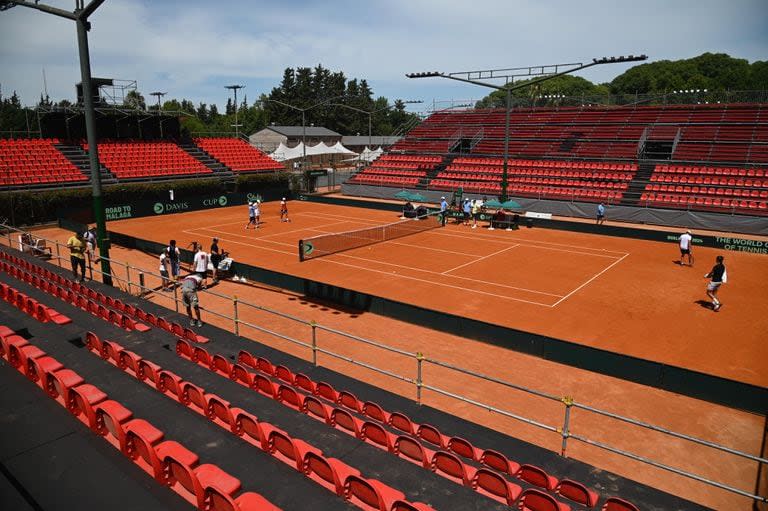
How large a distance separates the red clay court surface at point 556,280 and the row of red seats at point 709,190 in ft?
37.6

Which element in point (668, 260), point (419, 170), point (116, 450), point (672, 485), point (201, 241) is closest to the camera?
point (116, 450)

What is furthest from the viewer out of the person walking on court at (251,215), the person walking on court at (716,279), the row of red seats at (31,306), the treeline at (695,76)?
the treeline at (695,76)

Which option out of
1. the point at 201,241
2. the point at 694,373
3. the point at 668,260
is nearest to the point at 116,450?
the point at 694,373

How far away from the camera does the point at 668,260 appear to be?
28016 millimetres

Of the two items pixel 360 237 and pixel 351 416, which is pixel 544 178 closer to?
pixel 360 237

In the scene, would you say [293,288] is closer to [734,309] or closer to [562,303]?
[562,303]

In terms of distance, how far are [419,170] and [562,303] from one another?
38377mm

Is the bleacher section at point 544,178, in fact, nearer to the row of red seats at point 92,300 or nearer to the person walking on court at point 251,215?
the person walking on court at point 251,215

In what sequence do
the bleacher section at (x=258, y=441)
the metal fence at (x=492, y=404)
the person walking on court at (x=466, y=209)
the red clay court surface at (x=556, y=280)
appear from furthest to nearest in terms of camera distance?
1. the person walking on court at (x=466, y=209)
2. the red clay court surface at (x=556, y=280)
3. the metal fence at (x=492, y=404)
4. the bleacher section at (x=258, y=441)

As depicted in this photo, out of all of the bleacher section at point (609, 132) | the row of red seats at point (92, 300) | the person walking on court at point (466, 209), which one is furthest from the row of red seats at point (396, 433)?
the bleacher section at point (609, 132)

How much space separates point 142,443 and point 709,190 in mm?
45451

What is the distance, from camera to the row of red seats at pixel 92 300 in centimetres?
1375

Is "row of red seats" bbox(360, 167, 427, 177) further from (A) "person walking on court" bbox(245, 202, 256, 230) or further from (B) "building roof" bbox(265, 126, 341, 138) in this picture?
(B) "building roof" bbox(265, 126, 341, 138)

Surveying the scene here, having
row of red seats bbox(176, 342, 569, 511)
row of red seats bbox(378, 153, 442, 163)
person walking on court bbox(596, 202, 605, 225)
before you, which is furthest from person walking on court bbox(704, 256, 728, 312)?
row of red seats bbox(378, 153, 442, 163)
